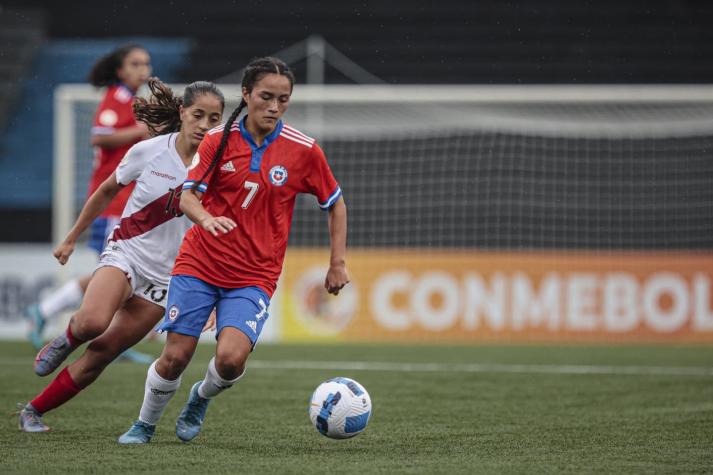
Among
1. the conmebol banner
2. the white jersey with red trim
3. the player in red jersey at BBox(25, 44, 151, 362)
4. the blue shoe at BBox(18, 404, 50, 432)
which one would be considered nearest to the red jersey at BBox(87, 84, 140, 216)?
the player in red jersey at BBox(25, 44, 151, 362)

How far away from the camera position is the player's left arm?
5148mm

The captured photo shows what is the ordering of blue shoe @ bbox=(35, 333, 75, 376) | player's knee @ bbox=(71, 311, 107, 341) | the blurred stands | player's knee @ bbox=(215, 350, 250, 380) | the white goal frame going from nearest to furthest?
player's knee @ bbox=(215, 350, 250, 380) → player's knee @ bbox=(71, 311, 107, 341) → blue shoe @ bbox=(35, 333, 75, 376) → the white goal frame → the blurred stands

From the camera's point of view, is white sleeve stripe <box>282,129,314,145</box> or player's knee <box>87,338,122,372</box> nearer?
white sleeve stripe <box>282,129,314,145</box>

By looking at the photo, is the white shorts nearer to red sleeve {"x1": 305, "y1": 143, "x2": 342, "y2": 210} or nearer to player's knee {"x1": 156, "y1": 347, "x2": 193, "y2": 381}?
player's knee {"x1": 156, "y1": 347, "x2": 193, "y2": 381}

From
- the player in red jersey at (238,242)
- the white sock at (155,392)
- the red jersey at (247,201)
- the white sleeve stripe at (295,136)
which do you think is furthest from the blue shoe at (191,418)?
the white sleeve stripe at (295,136)

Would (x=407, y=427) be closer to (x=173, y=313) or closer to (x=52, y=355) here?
(x=173, y=313)

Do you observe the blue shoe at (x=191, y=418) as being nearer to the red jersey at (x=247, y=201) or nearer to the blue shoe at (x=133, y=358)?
the red jersey at (x=247, y=201)

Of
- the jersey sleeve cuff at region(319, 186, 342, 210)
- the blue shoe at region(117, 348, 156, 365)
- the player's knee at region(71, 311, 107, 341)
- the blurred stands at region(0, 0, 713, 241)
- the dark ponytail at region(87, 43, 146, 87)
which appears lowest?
the blue shoe at region(117, 348, 156, 365)

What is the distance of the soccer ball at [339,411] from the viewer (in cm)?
501

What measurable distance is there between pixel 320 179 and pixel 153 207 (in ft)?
3.15

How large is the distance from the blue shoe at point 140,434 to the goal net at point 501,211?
242 inches

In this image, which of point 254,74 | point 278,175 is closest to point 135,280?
point 278,175

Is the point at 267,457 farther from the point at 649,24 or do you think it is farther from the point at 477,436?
the point at 649,24

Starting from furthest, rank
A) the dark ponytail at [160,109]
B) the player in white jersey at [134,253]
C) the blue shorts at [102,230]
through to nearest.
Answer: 1. the blue shorts at [102,230]
2. the dark ponytail at [160,109]
3. the player in white jersey at [134,253]
